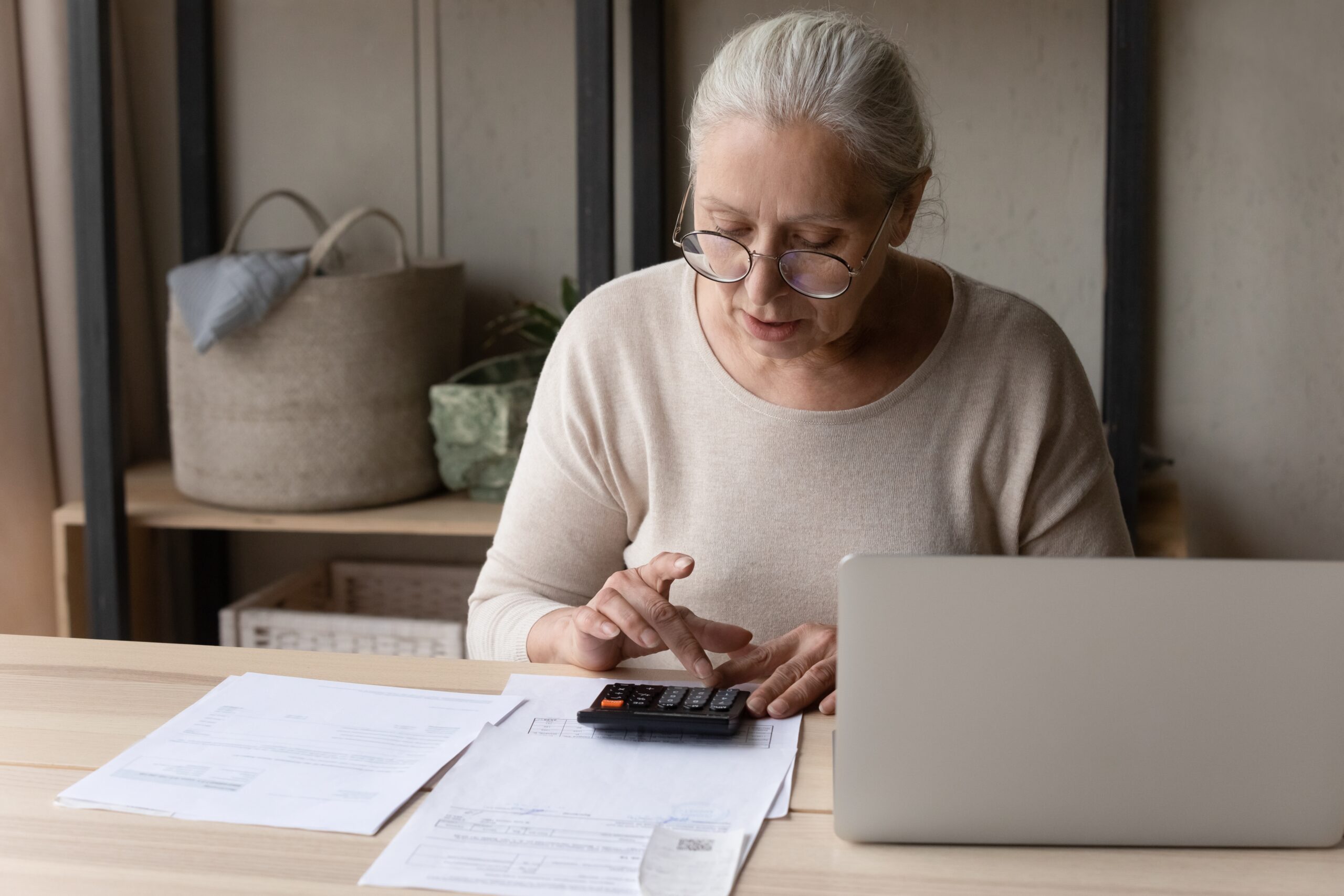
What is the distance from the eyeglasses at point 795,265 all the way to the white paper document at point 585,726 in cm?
36

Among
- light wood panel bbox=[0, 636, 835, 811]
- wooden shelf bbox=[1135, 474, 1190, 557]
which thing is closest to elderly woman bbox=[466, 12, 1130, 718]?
light wood panel bbox=[0, 636, 835, 811]

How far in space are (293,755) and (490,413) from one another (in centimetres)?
125

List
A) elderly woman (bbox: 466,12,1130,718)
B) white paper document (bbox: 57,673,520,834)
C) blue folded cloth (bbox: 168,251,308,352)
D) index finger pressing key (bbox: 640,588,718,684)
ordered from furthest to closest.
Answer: blue folded cloth (bbox: 168,251,308,352)
elderly woman (bbox: 466,12,1130,718)
index finger pressing key (bbox: 640,588,718,684)
white paper document (bbox: 57,673,520,834)

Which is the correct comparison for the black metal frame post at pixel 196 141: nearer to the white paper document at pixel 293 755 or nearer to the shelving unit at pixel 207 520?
the shelving unit at pixel 207 520

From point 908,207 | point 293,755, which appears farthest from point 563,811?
point 908,207

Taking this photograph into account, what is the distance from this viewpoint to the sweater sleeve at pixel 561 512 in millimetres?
1329

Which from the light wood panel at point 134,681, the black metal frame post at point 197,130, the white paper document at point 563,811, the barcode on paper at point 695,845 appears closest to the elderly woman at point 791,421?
the light wood panel at point 134,681

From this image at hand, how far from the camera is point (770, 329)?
117 centimetres

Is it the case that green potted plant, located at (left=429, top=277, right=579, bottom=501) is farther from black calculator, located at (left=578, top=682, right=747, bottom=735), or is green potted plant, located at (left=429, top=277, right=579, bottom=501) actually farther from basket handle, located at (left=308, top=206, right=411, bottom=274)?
black calculator, located at (left=578, top=682, right=747, bottom=735)

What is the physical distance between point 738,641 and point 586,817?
0.31 meters

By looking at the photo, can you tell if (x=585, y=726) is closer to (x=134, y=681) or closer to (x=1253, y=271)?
(x=134, y=681)

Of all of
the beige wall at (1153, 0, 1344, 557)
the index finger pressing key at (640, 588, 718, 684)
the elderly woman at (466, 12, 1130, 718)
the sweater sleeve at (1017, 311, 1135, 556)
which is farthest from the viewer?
the beige wall at (1153, 0, 1344, 557)

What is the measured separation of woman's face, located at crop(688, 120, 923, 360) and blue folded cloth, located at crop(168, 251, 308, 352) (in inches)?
43.4

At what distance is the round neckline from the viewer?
1.29m
